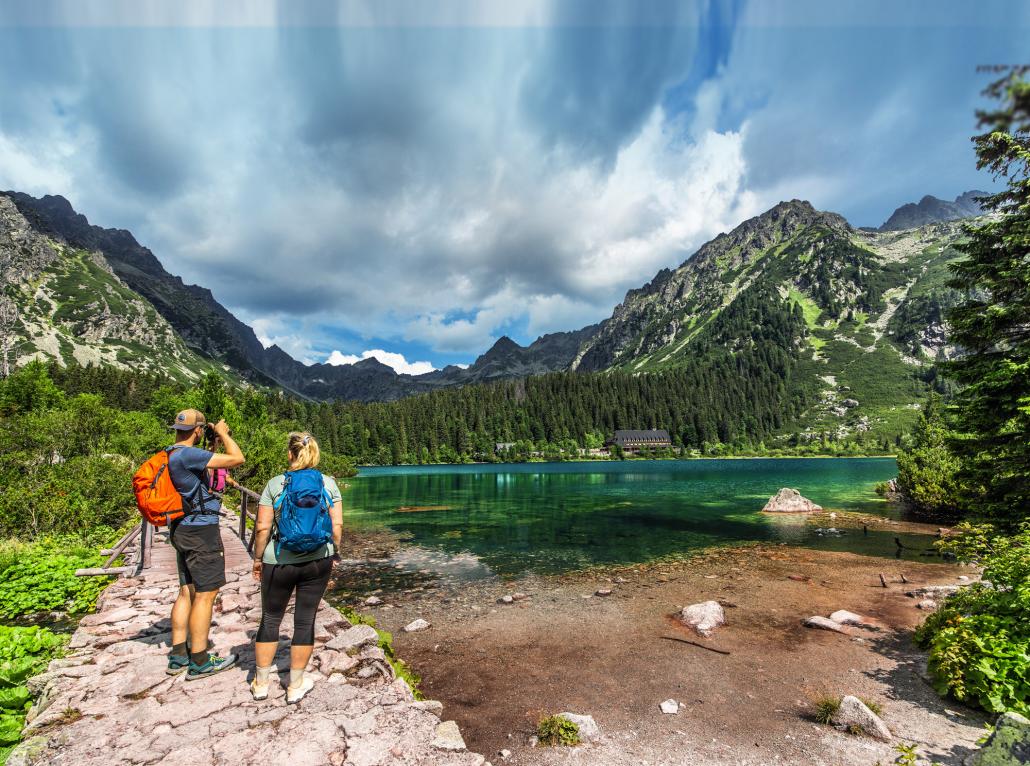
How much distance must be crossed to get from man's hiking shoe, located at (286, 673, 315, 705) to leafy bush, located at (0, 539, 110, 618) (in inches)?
298

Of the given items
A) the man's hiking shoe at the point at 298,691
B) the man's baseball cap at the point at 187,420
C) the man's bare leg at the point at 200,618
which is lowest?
the man's hiking shoe at the point at 298,691

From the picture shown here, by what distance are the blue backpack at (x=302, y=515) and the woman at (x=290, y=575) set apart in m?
0.02

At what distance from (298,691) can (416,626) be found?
8016mm

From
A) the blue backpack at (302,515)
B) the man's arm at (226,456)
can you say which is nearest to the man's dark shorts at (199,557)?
the man's arm at (226,456)

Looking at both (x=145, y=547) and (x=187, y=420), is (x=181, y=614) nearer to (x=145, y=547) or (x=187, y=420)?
(x=187, y=420)

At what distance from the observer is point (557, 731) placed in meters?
7.41

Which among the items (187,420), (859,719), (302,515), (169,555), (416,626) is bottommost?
(416,626)

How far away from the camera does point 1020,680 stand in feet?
23.2

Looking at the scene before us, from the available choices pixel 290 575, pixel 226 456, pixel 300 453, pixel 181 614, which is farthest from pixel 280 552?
pixel 181 614

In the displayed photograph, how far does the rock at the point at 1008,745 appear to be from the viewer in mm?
4612

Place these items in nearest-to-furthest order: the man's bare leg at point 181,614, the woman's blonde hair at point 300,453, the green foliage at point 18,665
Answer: the green foliage at point 18,665
the woman's blonde hair at point 300,453
the man's bare leg at point 181,614

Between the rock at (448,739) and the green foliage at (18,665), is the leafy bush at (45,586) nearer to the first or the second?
the green foliage at (18,665)

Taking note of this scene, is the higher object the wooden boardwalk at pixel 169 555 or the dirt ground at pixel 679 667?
the wooden boardwalk at pixel 169 555

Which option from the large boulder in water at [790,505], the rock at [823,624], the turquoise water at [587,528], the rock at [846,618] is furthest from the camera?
the large boulder in water at [790,505]
